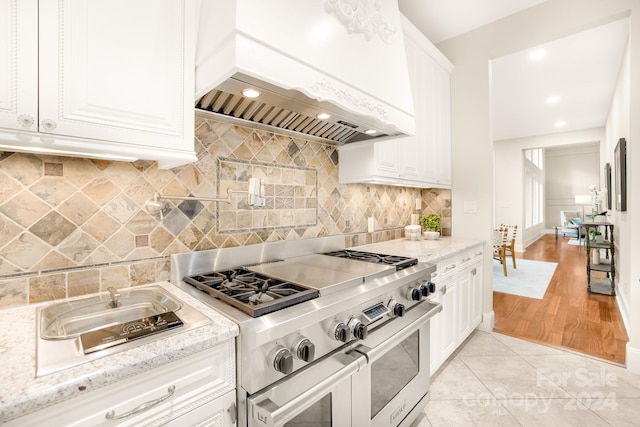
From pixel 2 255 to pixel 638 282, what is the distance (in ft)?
11.8

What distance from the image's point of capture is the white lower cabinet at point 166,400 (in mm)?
682

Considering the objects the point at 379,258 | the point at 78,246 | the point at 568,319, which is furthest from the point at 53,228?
the point at 568,319

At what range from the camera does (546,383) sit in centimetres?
211

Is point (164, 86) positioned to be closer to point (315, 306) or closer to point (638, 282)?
point (315, 306)

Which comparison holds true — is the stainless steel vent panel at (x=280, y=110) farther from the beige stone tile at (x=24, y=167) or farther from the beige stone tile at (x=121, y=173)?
the beige stone tile at (x=24, y=167)

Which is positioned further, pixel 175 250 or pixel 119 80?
pixel 175 250

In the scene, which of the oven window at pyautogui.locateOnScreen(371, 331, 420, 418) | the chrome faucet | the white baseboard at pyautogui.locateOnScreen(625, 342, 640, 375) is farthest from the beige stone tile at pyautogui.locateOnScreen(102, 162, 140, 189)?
the white baseboard at pyautogui.locateOnScreen(625, 342, 640, 375)

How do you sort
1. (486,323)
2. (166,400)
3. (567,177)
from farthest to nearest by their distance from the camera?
(567,177), (486,323), (166,400)

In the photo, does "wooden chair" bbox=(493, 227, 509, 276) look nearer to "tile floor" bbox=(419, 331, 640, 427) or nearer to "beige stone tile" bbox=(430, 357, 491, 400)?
"tile floor" bbox=(419, 331, 640, 427)

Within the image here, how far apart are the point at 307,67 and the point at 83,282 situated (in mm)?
1249

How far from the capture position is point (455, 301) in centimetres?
231

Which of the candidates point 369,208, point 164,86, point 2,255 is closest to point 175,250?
point 2,255

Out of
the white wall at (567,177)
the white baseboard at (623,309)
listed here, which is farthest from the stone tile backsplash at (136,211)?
the white wall at (567,177)

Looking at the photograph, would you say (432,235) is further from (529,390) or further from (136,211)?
(136,211)
